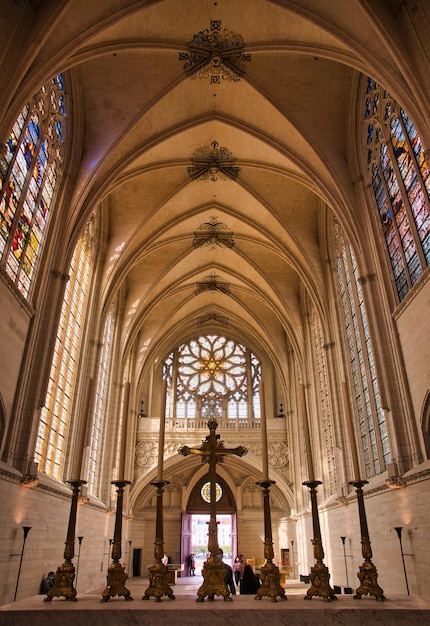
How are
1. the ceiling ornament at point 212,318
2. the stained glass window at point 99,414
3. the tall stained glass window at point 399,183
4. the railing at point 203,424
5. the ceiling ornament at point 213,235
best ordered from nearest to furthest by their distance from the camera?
the tall stained glass window at point 399,183 → the stained glass window at point 99,414 → the ceiling ornament at point 213,235 → the railing at point 203,424 → the ceiling ornament at point 212,318

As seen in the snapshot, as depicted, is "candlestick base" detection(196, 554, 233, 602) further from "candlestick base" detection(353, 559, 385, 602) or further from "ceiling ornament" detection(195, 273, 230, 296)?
"ceiling ornament" detection(195, 273, 230, 296)

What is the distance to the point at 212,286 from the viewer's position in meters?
26.0

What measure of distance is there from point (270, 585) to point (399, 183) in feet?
31.7

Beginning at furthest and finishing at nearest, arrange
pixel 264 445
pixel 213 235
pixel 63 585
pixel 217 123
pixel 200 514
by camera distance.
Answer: pixel 200 514 → pixel 213 235 → pixel 217 123 → pixel 264 445 → pixel 63 585

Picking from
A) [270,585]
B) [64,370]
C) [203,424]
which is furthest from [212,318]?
[270,585]

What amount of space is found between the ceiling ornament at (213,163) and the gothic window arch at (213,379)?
13.1 meters

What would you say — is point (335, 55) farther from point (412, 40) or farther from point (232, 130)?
point (232, 130)

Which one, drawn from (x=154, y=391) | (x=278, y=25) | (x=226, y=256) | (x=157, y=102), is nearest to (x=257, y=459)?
(x=154, y=391)

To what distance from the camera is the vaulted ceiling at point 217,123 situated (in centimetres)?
1157

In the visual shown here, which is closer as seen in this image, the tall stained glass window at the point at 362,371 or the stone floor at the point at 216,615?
the stone floor at the point at 216,615

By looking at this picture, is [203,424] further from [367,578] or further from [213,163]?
[367,578]

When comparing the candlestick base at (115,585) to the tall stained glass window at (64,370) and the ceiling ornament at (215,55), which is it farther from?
the ceiling ornament at (215,55)

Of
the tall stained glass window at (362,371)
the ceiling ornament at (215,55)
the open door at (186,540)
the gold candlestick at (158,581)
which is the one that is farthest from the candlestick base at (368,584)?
the open door at (186,540)

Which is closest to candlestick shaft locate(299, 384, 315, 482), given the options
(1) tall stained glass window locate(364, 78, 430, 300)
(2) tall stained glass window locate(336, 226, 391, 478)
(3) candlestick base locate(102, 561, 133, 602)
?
(3) candlestick base locate(102, 561, 133, 602)
